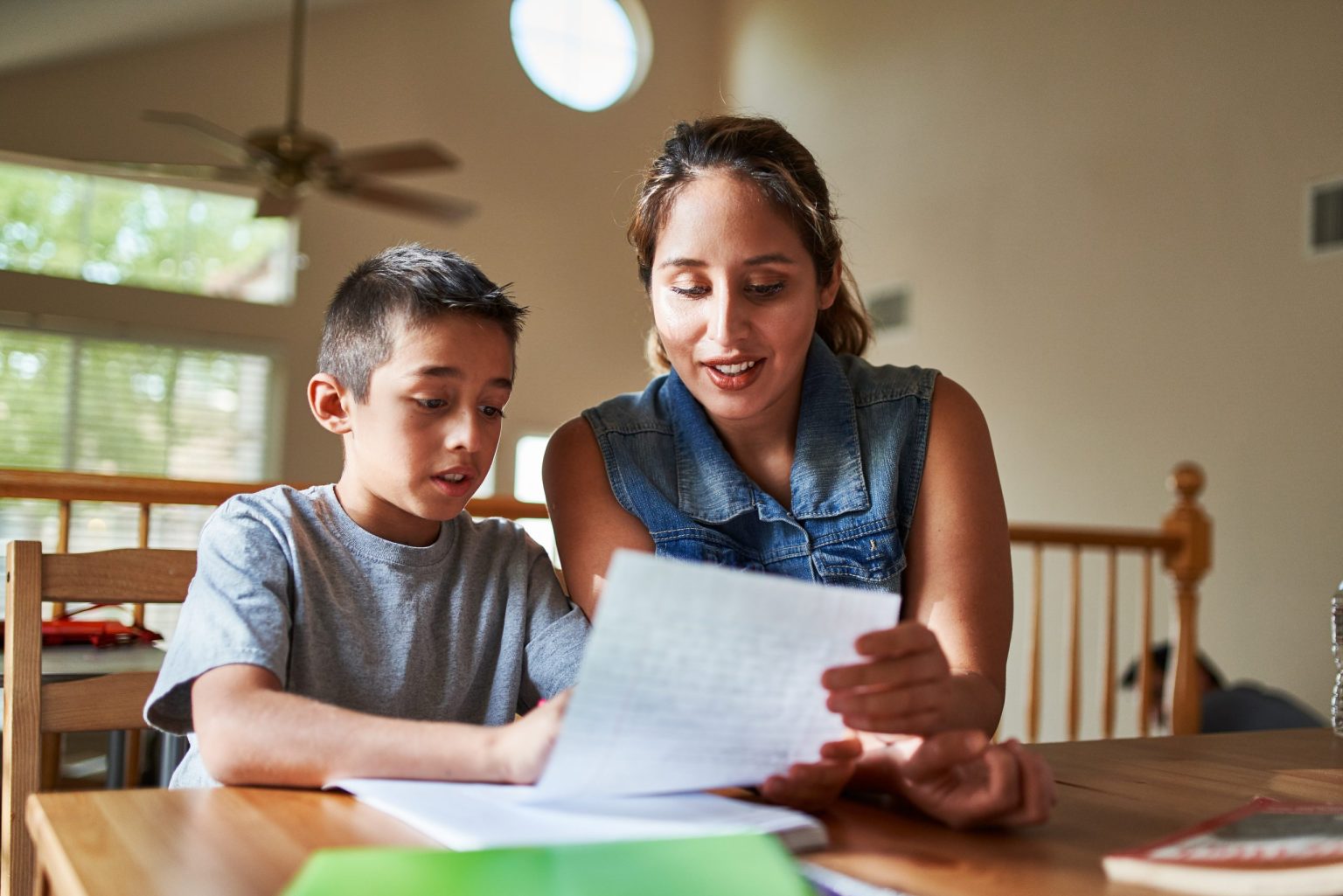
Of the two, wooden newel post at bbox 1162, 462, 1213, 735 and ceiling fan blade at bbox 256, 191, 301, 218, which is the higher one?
ceiling fan blade at bbox 256, 191, 301, 218

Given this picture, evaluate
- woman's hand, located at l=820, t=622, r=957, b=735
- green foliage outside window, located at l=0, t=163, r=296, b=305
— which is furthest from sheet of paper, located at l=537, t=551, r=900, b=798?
green foliage outside window, located at l=0, t=163, r=296, b=305

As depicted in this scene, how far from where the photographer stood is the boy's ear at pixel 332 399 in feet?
3.56

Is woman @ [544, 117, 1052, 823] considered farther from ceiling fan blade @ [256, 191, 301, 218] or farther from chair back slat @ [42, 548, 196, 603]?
ceiling fan blade @ [256, 191, 301, 218]

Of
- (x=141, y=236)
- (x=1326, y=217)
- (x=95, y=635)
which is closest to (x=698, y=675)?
(x=95, y=635)

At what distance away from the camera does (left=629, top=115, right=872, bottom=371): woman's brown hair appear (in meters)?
1.14

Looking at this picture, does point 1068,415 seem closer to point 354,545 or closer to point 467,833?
point 354,545

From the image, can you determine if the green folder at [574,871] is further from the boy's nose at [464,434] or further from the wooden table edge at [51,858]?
the boy's nose at [464,434]

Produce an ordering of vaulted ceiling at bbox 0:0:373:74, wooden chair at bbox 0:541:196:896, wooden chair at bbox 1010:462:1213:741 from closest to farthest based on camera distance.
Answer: wooden chair at bbox 0:541:196:896 < wooden chair at bbox 1010:462:1213:741 < vaulted ceiling at bbox 0:0:373:74

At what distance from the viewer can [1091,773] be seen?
35.8 inches

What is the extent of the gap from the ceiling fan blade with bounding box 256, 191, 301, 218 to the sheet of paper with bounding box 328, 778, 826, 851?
4238mm

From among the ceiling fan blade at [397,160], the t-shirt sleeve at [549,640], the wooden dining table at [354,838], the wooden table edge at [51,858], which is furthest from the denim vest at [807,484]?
the ceiling fan blade at [397,160]

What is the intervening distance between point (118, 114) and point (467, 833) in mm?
6267

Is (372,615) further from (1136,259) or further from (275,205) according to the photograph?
(1136,259)

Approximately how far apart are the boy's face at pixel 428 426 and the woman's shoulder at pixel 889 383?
385 millimetres
